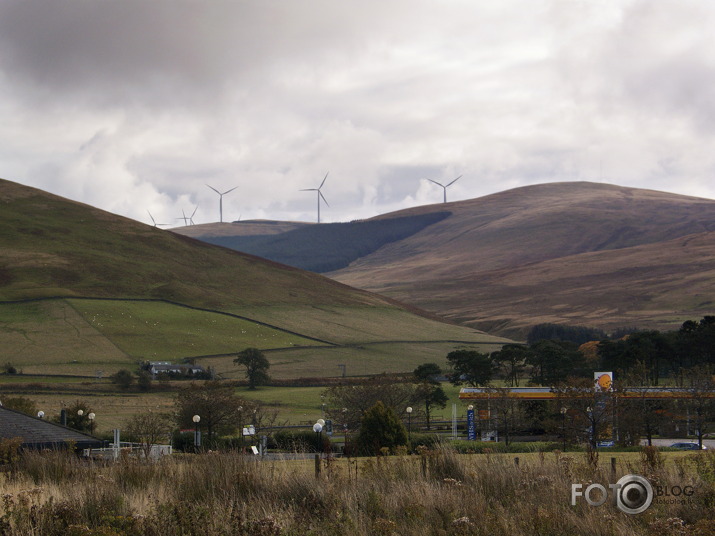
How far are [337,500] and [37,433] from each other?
1186 inches

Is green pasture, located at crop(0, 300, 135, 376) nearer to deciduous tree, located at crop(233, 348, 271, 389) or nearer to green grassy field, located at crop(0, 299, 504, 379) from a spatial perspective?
green grassy field, located at crop(0, 299, 504, 379)

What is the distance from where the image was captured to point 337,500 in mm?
20797

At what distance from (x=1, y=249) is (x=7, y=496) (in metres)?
192

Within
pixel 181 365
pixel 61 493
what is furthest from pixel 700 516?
pixel 181 365

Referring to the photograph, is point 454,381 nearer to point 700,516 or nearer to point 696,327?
point 696,327

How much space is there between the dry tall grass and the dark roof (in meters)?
20.3

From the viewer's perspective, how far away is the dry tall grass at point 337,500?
62.3ft

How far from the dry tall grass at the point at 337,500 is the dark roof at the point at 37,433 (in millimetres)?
20272

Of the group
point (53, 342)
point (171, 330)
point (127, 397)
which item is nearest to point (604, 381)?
point (127, 397)

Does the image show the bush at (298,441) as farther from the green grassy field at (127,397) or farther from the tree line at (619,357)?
the tree line at (619,357)

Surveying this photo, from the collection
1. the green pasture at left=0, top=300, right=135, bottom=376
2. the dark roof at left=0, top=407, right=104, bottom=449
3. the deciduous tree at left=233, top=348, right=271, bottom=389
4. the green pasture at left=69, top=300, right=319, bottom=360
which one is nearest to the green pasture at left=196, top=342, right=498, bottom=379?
the deciduous tree at left=233, top=348, right=271, bottom=389

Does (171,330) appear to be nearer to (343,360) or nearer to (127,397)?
(343,360)

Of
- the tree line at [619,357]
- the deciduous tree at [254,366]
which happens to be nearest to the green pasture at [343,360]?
the deciduous tree at [254,366]

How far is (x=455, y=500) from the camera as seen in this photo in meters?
20.4
